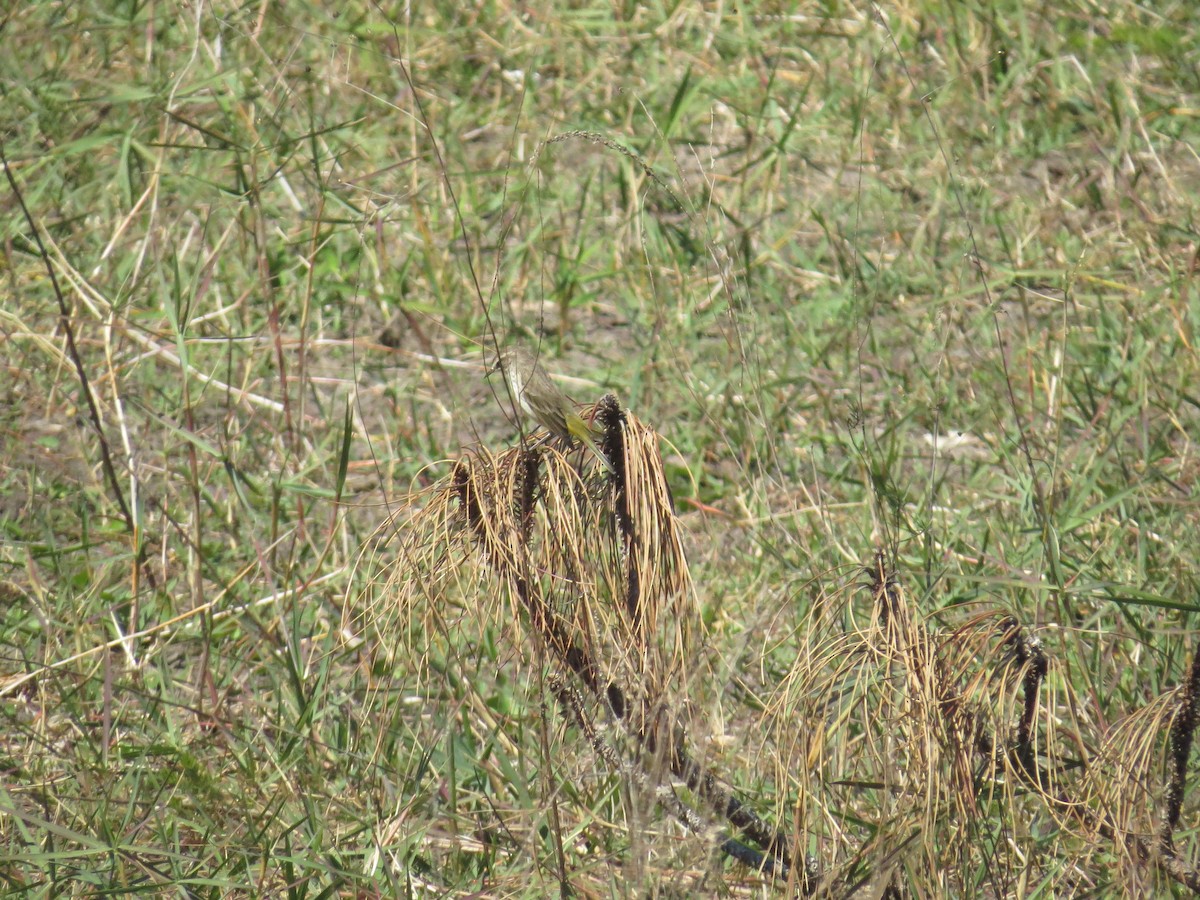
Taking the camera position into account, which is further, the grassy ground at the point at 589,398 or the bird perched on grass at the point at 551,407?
the grassy ground at the point at 589,398

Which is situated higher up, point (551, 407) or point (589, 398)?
point (551, 407)

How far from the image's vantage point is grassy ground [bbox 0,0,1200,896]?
85.4 inches

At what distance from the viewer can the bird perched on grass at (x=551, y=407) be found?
2.04 m

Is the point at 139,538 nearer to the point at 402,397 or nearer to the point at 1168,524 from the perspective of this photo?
the point at 402,397

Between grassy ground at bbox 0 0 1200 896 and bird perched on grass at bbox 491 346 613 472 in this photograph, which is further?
grassy ground at bbox 0 0 1200 896

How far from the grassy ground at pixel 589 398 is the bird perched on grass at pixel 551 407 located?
0.19m

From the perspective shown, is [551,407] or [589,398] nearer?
[551,407]

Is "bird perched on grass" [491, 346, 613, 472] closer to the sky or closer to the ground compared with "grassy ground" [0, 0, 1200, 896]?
closer to the sky

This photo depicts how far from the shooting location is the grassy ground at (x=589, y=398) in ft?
7.12

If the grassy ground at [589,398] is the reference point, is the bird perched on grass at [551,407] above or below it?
above

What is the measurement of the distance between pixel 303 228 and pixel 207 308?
407mm

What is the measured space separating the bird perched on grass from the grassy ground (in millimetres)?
189

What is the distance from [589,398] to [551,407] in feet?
6.38

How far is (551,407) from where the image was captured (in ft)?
7.45
